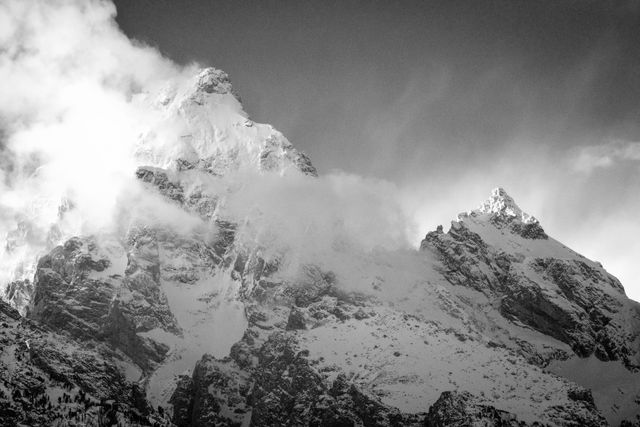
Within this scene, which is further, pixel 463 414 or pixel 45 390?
pixel 463 414

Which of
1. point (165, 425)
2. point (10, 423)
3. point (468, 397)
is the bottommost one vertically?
point (10, 423)

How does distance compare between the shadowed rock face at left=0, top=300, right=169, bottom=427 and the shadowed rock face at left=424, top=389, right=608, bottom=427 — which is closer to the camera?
the shadowed rock face at left=0, top=300, right=169, bottom=427

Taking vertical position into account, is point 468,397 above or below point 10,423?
above

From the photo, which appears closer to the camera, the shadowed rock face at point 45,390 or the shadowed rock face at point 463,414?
the shadowed rock face at point 45,390

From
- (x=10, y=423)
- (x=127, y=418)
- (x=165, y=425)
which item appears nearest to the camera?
(x=10, y=423)

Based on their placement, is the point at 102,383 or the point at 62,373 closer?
the point at 62,373

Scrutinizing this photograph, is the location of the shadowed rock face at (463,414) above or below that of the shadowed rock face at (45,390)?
above

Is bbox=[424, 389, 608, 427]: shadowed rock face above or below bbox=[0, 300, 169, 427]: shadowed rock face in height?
above

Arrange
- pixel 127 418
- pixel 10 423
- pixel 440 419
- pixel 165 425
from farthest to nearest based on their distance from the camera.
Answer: pixel 440 419, pixel 165 425, pixel 127 418, pixel 10 423

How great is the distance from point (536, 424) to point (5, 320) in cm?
14167

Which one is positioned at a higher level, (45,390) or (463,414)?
(463,414)

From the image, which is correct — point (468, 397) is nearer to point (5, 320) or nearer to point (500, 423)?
point (500, 423)

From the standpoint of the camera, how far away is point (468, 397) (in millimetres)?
199625

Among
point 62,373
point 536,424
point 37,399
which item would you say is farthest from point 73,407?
point 536,424
